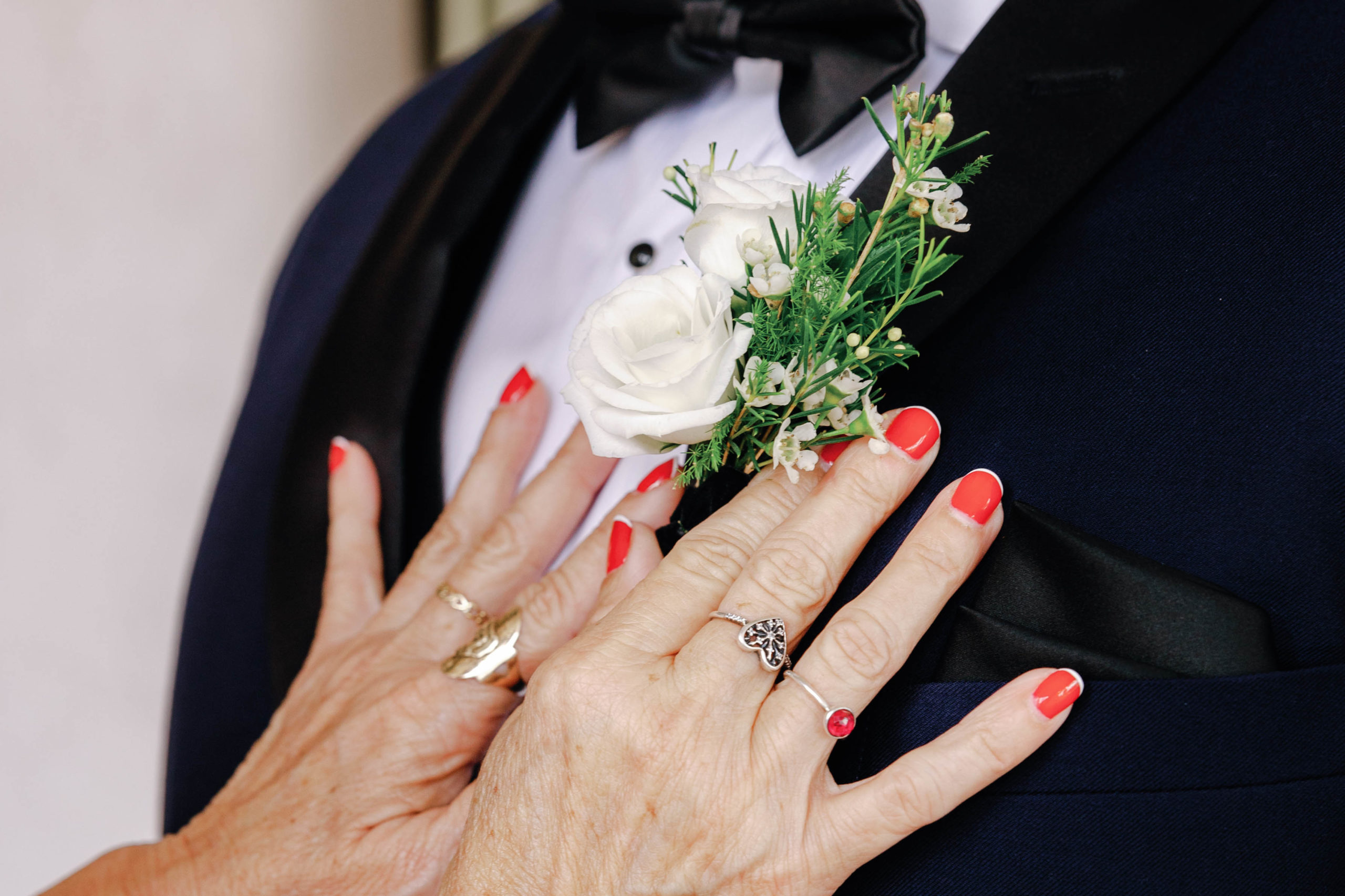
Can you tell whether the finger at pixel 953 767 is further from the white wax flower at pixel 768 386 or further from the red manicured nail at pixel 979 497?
the white wax flower at pixel 768 386

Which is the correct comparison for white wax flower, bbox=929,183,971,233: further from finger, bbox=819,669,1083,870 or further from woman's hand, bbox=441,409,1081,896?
finger, bbox=819,669,1083,870

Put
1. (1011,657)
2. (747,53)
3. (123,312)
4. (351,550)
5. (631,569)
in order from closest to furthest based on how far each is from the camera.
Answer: (1011,657) < (631,569) < (747,53) < (351,550) < (123,312)

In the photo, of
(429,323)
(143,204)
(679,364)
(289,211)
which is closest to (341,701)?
(429,323)

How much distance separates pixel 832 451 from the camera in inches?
27.5

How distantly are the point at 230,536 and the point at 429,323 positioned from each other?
0.46 meters

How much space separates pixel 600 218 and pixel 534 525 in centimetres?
37

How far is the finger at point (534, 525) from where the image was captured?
2.97 feet

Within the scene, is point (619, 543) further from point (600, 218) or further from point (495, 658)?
point (600, 218)

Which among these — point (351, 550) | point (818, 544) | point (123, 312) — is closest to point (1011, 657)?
point (818, 544)

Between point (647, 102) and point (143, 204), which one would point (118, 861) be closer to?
point (647, 102)

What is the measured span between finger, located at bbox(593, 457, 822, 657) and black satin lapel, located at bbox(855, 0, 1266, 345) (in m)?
Answer: 0.16

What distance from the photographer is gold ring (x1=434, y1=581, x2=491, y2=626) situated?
899 mm

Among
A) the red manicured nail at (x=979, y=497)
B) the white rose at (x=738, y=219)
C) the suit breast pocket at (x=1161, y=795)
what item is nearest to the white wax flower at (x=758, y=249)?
the white rose at (x=738, y=219)

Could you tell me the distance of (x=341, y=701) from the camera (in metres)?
0.90
